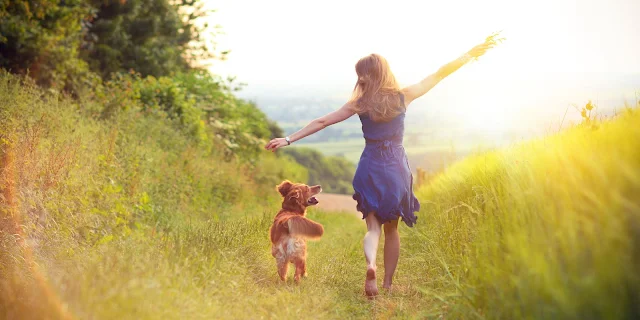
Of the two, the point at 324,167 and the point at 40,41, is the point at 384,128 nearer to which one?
the point at 40,41

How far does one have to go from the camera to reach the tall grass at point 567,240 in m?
2.66

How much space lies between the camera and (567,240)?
2.92m

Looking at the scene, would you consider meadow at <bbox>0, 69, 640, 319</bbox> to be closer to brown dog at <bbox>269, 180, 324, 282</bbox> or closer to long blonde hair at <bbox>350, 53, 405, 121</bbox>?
brown dog at <bbox>269, 180, 324, 282</bbox>

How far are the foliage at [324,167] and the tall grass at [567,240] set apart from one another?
28974 millimetres

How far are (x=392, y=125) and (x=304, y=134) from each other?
820 mm

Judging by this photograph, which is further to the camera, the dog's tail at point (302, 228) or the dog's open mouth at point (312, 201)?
the dog's open mouth at point (312, 201)

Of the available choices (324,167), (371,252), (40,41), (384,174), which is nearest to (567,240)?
(371,252)

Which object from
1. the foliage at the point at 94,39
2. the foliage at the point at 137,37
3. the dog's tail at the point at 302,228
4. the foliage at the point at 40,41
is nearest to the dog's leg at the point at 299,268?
the dog's tail at the point at 302,228

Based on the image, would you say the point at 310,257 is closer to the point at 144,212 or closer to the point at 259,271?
the point at 259,271

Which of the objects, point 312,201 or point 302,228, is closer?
point 302,228

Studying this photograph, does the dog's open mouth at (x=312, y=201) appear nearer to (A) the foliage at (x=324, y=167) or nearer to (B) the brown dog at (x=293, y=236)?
(B) the brown dog at (x=293, y=236)

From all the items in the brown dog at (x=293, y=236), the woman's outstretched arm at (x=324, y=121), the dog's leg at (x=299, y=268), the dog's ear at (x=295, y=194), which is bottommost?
the dog's leg at (x=299, y=268)

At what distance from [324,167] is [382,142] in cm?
3293

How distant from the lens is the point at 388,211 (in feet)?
16.9
